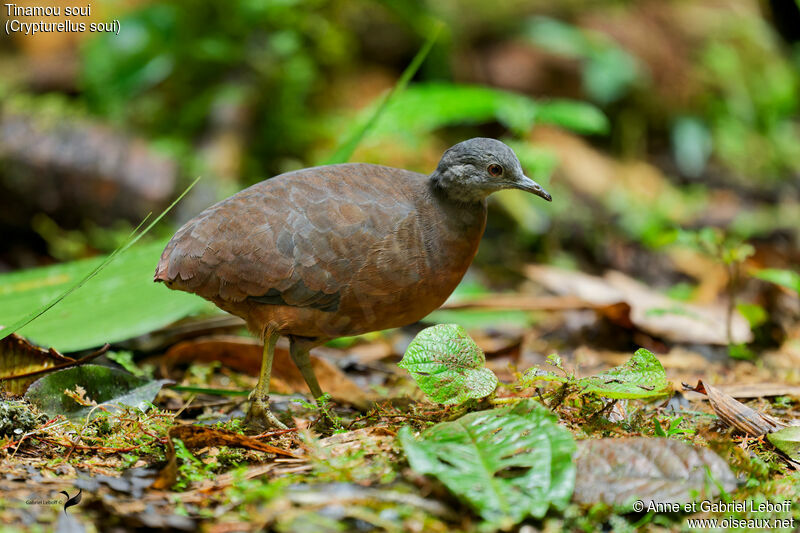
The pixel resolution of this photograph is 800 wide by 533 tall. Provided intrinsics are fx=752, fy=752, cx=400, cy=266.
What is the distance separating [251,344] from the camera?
421 centimetres

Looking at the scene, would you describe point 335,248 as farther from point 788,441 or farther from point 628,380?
point 788,441

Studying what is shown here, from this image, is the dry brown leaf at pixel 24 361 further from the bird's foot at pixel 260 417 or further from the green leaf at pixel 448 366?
the green leaf at pixel 448 366

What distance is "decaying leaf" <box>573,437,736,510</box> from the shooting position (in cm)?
232

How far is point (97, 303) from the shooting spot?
4.00 meters

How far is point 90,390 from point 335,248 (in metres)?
1.25

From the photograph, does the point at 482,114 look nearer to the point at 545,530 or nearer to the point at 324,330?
the point at 324,330

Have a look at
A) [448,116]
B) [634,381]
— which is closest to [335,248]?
[634,381]

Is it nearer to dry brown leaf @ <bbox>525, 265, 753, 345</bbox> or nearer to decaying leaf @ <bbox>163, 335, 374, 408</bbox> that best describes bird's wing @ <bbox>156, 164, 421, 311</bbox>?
decaying leaf @ <bbox>163, 335, 374, 408</bbox>

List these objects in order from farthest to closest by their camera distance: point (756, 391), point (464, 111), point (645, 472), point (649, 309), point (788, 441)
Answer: point (464, 111)
point (649, 309)
point (756, 391)
point (788, 441)
point (645, 472)

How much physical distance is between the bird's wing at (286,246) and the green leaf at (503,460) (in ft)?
3.13

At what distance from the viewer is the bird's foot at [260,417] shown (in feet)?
10.6

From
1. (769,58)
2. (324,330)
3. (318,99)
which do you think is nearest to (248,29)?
(318,99)

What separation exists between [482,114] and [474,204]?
11.2 feet

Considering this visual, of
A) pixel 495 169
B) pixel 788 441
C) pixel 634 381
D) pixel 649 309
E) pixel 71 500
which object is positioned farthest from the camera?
pixel 649 309
